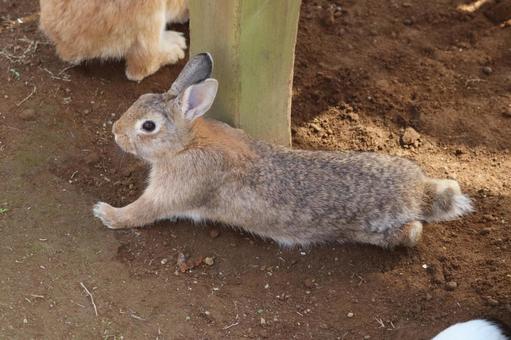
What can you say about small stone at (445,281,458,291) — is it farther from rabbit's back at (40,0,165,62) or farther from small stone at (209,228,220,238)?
A: rabbit's back at (40,0,165,62)

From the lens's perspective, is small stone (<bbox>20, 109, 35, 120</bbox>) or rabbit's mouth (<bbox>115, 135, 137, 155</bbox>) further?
small stone (<bbox>20, 109, 35, 120</bbox>)

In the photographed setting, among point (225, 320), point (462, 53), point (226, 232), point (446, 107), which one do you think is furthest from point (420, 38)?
point (225, 320)

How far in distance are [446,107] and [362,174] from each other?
4.71 feet

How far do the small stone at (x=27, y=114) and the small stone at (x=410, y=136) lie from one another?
2.91 metres

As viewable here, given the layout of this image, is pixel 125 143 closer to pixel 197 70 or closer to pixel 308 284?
pixel 197 70

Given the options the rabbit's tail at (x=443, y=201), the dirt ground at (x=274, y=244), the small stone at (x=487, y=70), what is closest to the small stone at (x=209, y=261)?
the dirt ground at (x=274, y=244)

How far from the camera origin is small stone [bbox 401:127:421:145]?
5668mm

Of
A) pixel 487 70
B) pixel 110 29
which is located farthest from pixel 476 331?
pixel 110 29

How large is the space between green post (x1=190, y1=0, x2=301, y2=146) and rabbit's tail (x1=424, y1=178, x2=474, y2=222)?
3.90 feet

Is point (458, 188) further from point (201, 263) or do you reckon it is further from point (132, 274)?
point (132, 274)

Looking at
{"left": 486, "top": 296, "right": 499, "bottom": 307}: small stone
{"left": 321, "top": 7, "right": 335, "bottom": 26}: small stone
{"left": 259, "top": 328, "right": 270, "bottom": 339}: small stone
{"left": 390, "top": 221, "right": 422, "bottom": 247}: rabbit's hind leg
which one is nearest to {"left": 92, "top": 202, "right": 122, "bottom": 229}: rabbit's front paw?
{"left": 259, "top": 328, "right": 270, "bottom": 339}: small stone

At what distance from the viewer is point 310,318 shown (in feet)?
15.1

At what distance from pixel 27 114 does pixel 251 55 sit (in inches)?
78.1

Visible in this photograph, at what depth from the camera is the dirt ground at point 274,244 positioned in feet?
15.0
